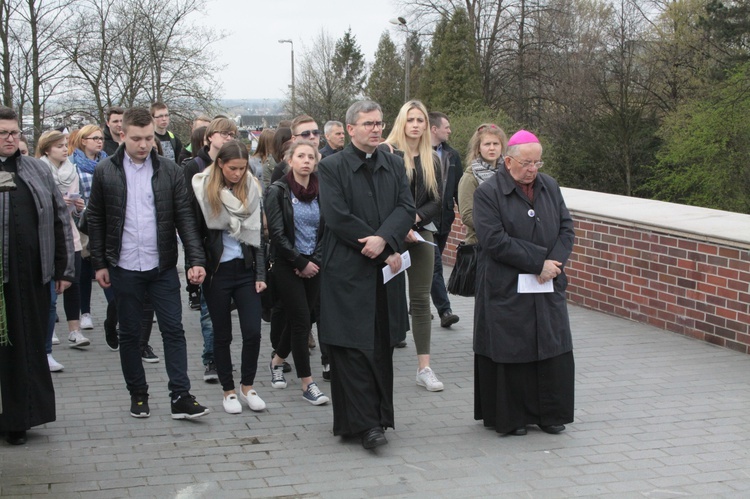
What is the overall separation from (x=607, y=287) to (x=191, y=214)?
182 inches

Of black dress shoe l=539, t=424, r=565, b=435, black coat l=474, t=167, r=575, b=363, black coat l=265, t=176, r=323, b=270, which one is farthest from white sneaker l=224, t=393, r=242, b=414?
black dress shoe l=539, t=424, r=565, b=435

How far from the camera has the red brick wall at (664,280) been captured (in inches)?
292

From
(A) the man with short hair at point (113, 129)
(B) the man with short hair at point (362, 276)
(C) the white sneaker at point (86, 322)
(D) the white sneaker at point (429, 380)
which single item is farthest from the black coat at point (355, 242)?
(A) the man with short hair at point (113, 129)

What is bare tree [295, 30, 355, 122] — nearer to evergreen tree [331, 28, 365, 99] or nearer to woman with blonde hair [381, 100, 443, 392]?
evergreen tree [331, 28, 365, 99]

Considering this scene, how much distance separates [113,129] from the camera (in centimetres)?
870

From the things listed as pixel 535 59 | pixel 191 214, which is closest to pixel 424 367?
pixel 191 214

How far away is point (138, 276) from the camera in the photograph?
5.60 m

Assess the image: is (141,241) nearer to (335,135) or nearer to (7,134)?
(7,134)

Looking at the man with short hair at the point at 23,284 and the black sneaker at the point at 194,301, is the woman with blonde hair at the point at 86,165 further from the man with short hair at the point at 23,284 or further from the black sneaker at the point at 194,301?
the man with short hair at the point at 23,284

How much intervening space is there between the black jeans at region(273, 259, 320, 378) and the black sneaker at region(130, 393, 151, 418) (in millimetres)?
1017

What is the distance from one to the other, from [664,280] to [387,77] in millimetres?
61617

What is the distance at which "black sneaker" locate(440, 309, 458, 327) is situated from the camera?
846cm

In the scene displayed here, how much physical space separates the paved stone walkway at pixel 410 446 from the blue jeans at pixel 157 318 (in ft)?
0.95

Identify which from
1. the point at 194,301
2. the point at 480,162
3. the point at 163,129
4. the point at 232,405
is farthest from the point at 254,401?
the point at 163,129
